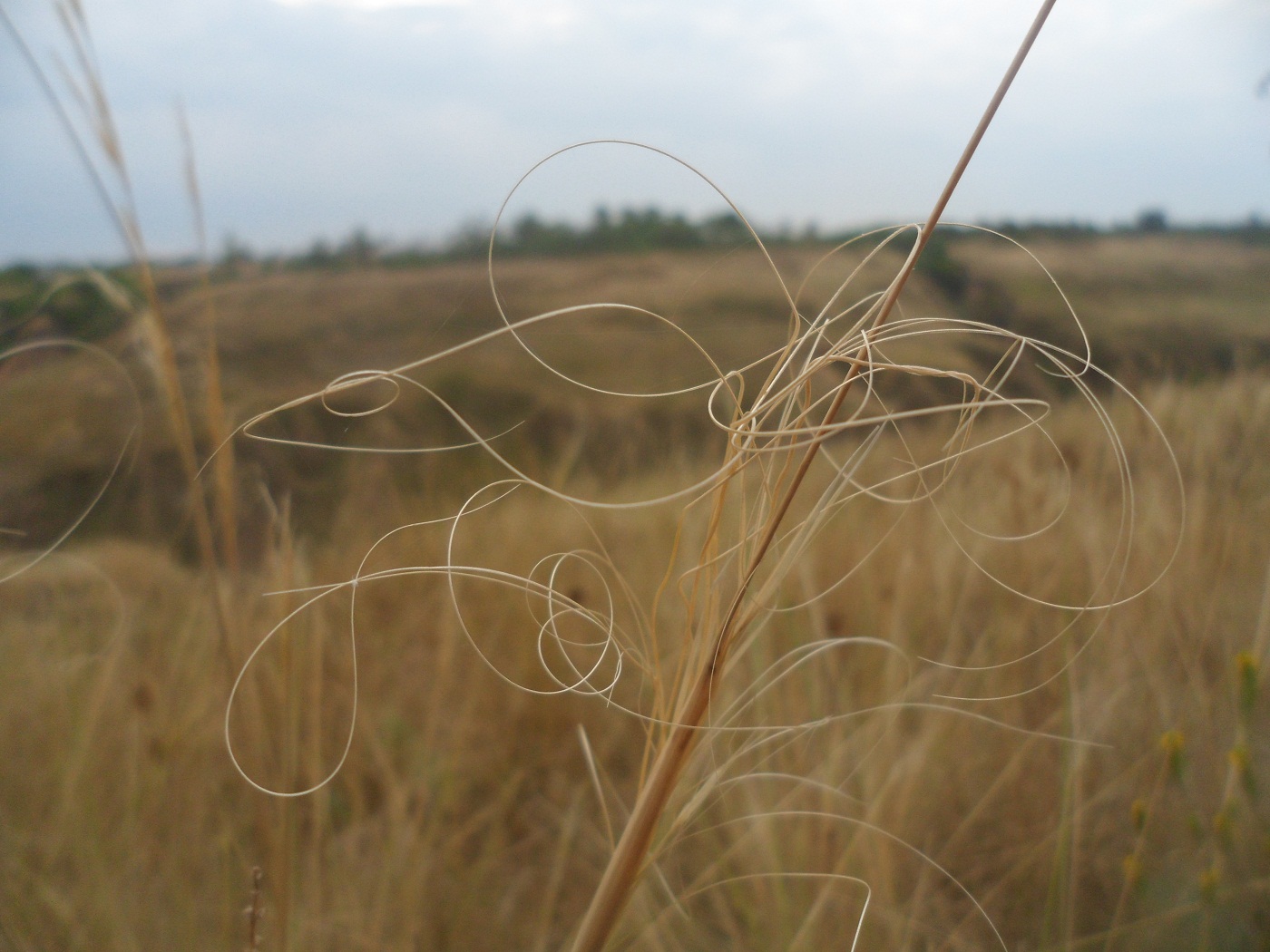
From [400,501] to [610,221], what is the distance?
47cm

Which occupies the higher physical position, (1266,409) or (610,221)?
(610,221)

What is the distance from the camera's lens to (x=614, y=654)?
19.6 inches

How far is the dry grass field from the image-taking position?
17.1 inches

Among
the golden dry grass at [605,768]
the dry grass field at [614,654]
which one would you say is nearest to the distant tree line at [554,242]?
the dry grass field at [614,654]

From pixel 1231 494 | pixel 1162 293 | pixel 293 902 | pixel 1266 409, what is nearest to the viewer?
pixel 293 902

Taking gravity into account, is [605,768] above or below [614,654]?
below

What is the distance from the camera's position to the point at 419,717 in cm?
65

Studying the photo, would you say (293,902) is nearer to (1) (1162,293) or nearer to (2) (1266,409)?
(2) (1266,409)

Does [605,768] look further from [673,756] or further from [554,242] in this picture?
[554,242]

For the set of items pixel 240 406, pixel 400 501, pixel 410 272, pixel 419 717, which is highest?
pixel 410 272

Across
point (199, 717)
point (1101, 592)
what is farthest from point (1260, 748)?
point (199, 717)

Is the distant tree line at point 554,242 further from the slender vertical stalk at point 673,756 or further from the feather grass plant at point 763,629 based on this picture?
the slender vertical stalk at point 673,756

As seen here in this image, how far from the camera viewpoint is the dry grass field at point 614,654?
0.43 m

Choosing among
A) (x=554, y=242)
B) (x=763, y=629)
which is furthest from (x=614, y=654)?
(x=554, y=242)
